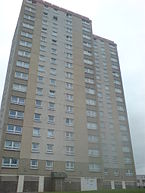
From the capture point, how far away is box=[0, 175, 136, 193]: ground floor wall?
3428 cm

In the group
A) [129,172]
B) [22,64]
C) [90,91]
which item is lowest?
[129,172]

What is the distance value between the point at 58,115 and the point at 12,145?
11.6 m

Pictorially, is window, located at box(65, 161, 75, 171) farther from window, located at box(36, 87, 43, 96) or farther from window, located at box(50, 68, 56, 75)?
window, located at box(50, 68, 56, 75)

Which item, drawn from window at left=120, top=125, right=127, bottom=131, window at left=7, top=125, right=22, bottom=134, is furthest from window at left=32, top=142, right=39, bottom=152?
window at left=120, top=125, right=127, bottom=131

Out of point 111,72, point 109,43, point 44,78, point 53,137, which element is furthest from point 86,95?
point 109,43

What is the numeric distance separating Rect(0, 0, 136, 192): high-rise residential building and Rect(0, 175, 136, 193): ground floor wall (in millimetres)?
153

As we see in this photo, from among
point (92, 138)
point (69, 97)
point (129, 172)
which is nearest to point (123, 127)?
point (129, 172)

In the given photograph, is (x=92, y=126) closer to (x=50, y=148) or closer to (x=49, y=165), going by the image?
(x=50, y=148)

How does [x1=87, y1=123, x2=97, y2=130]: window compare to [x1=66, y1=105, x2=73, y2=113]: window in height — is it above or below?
below

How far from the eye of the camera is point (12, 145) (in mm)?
37406

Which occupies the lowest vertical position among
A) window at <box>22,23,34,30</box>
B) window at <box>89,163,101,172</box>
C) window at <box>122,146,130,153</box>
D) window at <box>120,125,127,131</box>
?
window at <box>89,163,101,172</box>

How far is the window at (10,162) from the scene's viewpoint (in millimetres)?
35553

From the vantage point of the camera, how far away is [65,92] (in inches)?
1897

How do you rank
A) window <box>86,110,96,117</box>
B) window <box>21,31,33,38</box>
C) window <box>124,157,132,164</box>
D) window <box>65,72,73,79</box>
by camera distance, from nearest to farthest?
window <box>86,110,96,117</box>
window <box>65,72,73,79</box>
window <box>21,31,33,38</box>
window <box>124,157,132,164</box>
